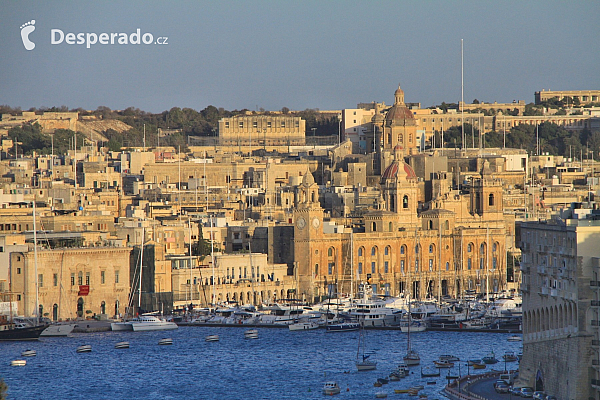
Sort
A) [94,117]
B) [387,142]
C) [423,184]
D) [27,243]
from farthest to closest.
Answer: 1. [94,117]
2. [387,142]
3. [423,184]
4. [27,243]

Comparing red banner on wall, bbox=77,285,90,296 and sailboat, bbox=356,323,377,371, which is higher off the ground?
red banner on wall, bbox=77,285,90,296

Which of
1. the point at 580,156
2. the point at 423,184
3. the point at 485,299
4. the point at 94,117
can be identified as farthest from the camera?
the point at 94,117

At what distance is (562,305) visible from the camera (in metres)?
53.7

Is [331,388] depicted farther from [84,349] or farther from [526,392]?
[84,349]

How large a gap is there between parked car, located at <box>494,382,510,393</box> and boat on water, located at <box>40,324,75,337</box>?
3063 centimetres

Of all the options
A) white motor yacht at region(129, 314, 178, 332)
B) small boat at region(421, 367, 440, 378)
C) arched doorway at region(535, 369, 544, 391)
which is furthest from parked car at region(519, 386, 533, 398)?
white motor yacht at region(129, 314, 178, 332)

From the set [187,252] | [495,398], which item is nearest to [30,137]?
[187,252]

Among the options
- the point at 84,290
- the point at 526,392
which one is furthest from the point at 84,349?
the point at 526,392

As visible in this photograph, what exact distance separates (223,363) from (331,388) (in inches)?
455

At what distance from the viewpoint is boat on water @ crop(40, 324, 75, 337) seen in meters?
81.7

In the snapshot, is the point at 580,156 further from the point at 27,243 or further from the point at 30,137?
the point at 27,243

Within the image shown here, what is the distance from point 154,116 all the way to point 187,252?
316ft

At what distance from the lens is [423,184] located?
391ft

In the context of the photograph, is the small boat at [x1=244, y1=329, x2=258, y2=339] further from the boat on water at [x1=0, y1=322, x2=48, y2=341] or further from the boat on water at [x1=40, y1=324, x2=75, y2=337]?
the boat on water at [x1=0, y1=322, x2=48, y2=341]
